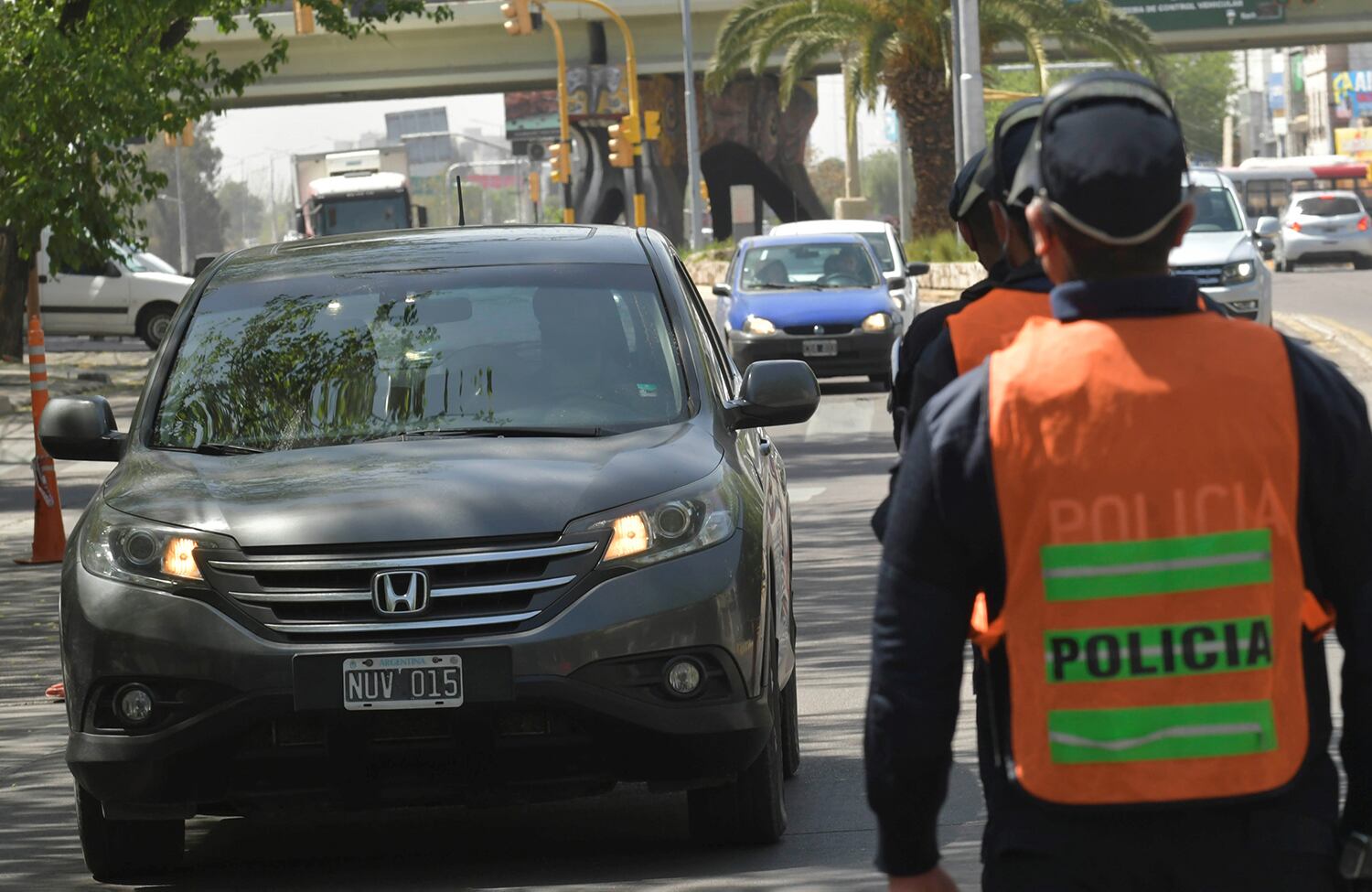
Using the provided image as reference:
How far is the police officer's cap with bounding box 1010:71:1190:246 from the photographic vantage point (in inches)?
106

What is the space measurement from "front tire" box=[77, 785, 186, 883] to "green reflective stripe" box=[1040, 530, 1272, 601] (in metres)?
3.81

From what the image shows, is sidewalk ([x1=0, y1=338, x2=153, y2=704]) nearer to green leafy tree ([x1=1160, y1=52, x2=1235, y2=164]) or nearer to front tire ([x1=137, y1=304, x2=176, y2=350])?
front tire ([x1=137, y1=304, x2=176, y2=350])

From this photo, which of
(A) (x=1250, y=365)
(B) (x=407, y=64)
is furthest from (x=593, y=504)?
(B) (x=407, y=64)

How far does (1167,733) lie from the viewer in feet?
8.75

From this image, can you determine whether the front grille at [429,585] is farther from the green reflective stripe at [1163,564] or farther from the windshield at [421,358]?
the green reflective stripe at [1163,564]

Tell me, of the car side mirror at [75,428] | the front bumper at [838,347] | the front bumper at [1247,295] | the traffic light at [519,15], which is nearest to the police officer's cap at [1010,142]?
the car side mirror at [75,428]

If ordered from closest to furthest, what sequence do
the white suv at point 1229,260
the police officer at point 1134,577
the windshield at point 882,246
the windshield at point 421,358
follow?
the police officer at point 1134,577
the windshield at point 421,358
the white suv at point 1229,260
the windshield at point 882,246

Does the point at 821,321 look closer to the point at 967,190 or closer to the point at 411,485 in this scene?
the point at 411,485

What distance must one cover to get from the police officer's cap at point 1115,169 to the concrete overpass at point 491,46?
58.4 meters

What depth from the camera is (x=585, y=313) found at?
6.77 metres

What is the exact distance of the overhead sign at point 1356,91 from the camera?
13812 cm

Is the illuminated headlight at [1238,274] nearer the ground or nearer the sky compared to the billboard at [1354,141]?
nearer the sky

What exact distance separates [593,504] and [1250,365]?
3.18 m

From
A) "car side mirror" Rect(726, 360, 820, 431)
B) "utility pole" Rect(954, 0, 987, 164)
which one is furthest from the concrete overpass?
"car side mirror" Rect(726, 360, 820, 431)
